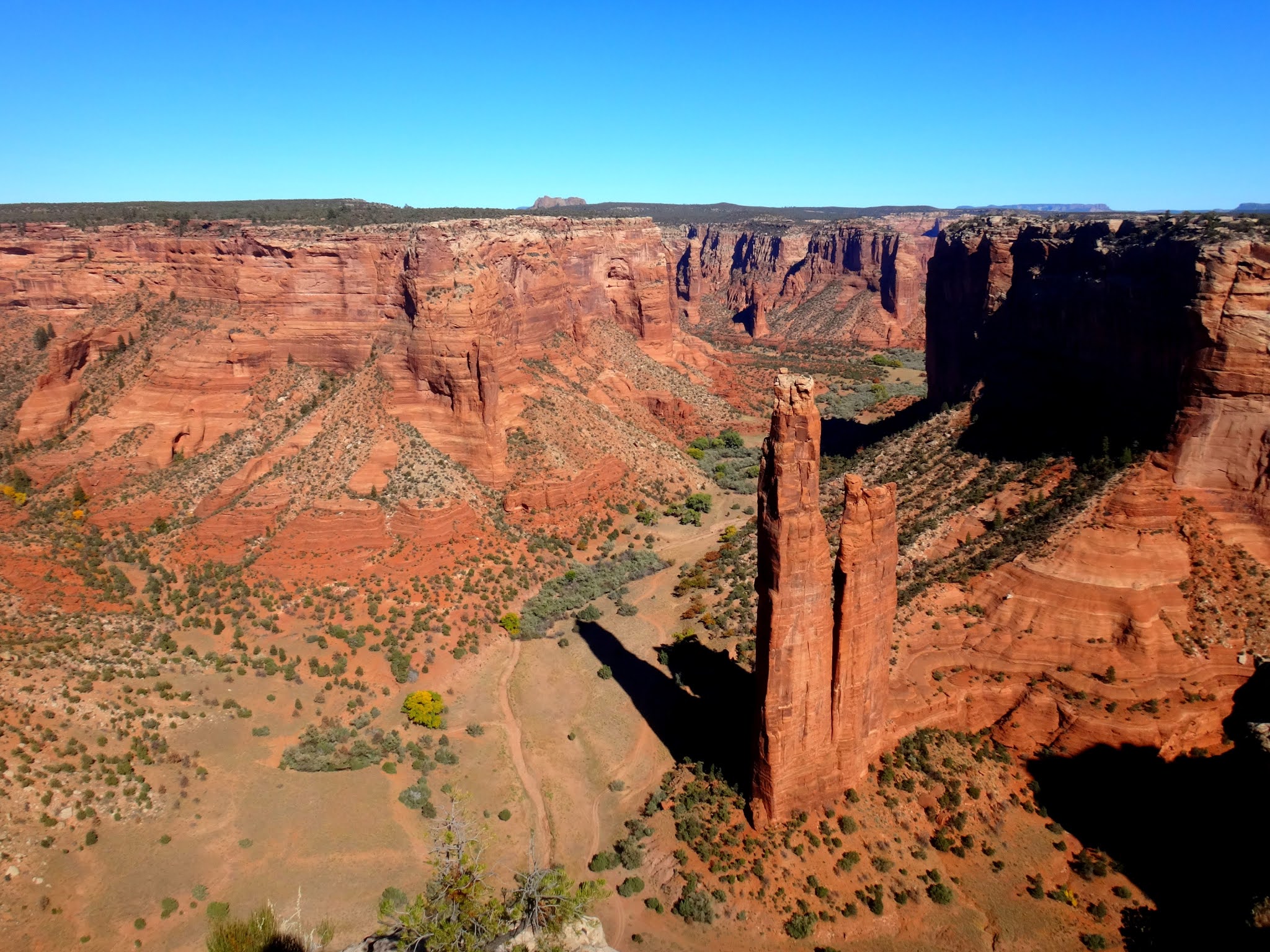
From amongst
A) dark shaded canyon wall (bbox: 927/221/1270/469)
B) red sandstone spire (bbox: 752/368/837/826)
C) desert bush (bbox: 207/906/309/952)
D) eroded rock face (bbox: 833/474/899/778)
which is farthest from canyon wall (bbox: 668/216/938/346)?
desert bush (bbox: 207/906/309/952)

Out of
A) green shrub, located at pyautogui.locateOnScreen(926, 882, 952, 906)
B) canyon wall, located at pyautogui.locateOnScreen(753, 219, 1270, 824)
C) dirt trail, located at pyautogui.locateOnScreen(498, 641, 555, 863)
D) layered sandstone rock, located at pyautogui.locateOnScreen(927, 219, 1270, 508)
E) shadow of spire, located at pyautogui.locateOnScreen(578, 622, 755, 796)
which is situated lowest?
dirt trail, located at pyautogui.locateOnScreen(498, 641, 555, 863)

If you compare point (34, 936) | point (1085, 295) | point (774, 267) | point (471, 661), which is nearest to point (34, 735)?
point (34, 936)

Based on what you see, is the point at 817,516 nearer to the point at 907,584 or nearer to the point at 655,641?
the point at 907,584

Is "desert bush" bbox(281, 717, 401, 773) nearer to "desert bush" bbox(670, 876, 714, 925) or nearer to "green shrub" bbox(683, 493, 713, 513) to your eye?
"desert bush" bbox(670, 876, 714, 925)

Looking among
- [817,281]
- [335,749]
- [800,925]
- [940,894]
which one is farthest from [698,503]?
[817,281]

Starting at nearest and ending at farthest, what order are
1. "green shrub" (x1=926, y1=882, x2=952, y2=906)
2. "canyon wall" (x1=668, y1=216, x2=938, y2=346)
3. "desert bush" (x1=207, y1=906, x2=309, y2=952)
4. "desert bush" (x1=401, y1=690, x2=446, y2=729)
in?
"desert bush" (x1=207, y1=906, x2=309, y2=952)
"green shrub" (x1=926, y1=882, x2=952, y2=906)
"desert bush" (x1=401, y1=690, x2=446, y2=729)
"canyon wall" (x1=668, y1=216, x2=938, y2=346)

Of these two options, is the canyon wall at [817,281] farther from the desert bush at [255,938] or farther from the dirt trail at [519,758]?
the desert bush at [255,938]
